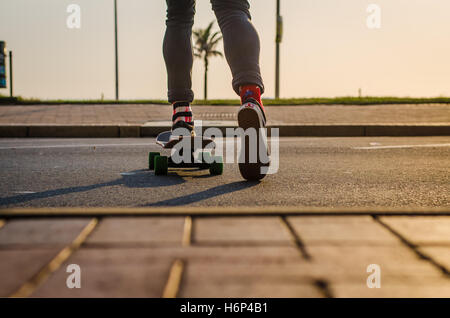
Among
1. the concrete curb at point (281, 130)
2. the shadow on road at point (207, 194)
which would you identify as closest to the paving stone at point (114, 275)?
the shadow on road at point (207, 194)

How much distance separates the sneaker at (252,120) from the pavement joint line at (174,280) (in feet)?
4.69

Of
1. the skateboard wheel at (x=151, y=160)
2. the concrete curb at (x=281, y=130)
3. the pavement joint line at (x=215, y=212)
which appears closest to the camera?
the pavement joint line at (x=215, y=212)

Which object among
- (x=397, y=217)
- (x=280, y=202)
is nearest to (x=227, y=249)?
(x=397, y=217)

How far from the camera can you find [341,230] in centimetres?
150

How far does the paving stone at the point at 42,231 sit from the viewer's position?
4.51ft

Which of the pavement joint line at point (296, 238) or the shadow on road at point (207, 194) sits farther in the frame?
the shadow on road at point (207, 194)

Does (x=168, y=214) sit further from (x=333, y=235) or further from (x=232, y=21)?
(x=232, y=21)

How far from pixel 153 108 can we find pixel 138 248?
33.4ft

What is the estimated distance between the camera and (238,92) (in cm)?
276

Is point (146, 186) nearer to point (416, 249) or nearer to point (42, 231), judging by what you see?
point (42, 231)

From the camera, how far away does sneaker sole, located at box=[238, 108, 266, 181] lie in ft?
8.43

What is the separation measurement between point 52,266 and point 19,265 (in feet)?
0.25

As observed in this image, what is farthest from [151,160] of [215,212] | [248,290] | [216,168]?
[248,290]

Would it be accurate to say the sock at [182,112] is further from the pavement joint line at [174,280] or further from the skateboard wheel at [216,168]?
the pavement joint line at [174,280]
